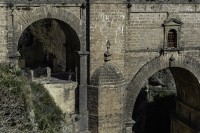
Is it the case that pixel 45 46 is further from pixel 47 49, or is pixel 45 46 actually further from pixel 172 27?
pixel 172 27

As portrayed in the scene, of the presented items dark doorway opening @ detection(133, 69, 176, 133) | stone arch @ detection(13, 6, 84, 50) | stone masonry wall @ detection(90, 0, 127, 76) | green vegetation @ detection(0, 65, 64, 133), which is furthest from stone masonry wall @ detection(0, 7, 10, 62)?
dark doorway opening @ detection(133, 69, 176, 133)

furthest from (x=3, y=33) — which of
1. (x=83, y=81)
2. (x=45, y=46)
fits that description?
(x=45, y=46)

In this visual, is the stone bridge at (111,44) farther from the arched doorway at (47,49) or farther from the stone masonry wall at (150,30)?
the arched doorway at (47,49)

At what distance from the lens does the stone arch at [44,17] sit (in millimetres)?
20812

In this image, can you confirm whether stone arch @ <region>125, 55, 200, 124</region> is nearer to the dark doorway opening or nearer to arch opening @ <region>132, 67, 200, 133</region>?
arch opening @ <region>132, 67, 200, 133</region>

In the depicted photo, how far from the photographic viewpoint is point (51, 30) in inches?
1314

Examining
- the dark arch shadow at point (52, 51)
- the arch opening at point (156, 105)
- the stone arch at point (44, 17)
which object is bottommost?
the arch opening at point (156, 105)

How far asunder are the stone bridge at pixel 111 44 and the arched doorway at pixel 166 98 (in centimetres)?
7

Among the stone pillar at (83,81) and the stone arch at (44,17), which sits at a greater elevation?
the stone arch at (44,17)

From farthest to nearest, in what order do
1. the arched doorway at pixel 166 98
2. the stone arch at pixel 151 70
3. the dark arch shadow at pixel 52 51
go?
the arched doorway at pixel 166 98 → the stone arch at pixel 151 70 → the dark arch shadow at pixel 52 51

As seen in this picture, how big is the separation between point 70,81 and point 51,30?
37.9ft

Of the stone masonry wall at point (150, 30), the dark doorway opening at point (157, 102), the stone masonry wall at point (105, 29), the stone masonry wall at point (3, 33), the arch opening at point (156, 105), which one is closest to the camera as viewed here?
the stone masonry wall at point (3, 33)

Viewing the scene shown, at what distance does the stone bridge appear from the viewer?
21.2 m

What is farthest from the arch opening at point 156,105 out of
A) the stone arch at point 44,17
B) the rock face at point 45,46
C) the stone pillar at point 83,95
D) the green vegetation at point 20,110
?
the green vegetation at point 20,110
